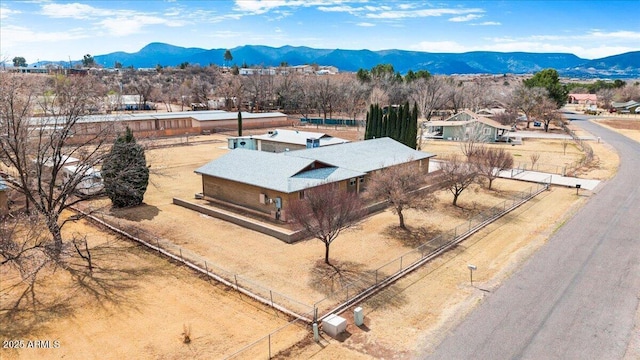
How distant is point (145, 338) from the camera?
15.2 meters

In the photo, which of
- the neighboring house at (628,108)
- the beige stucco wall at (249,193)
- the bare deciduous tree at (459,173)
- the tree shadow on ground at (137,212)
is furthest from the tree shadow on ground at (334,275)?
the neighboring house at (628,108)

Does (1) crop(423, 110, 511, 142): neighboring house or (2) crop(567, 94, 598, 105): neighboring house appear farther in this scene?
(2) crop(567, 94, 598, 105): neighboring house

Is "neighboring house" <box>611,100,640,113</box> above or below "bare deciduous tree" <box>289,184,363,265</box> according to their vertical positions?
above

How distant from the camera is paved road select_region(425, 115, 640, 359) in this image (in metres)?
14.5

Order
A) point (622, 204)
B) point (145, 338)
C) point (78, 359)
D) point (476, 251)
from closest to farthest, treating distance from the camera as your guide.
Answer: point (78, 359) < point (145, 338) < point (476, 251) < point (622, 204)

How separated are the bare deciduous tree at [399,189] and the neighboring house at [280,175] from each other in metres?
3.15

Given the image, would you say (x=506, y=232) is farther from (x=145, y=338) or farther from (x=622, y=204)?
(x=145, y=338)

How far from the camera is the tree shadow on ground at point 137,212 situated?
94.3ft

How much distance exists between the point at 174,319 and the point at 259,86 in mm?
106057

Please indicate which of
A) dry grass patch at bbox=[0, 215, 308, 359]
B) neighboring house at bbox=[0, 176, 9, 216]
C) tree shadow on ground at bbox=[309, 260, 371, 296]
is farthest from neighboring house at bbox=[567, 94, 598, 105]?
neighboring house at bbox=[0, 176, 9, 216]

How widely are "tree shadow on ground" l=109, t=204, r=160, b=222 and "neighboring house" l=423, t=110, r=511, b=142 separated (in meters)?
47.8

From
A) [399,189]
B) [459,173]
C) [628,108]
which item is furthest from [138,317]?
[628,108]

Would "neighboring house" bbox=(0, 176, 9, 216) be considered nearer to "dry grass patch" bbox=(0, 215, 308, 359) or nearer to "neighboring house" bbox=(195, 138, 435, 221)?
"dry grass patch" bbox=(0, 215, 308, 359)

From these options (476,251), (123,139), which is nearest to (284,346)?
(476,251)
